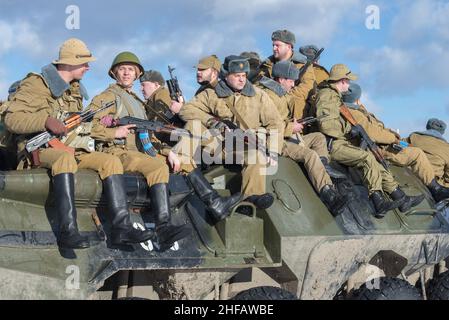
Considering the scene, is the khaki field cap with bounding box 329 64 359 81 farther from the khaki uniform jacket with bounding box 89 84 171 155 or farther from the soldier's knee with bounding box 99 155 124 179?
the soldier's knee with bounding box 99 155 124 179

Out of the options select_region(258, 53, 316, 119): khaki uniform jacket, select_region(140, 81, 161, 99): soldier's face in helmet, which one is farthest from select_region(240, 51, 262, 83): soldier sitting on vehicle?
select_region(140, 81, 161, 99): soldier's face in helmet

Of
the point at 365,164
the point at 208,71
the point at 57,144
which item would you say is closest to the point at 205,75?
the point at 208,71

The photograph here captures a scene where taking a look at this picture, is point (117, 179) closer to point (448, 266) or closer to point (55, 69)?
point (55, 69)

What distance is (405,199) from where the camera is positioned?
9.20 m

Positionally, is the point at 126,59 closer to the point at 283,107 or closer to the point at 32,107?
the point at 32,107

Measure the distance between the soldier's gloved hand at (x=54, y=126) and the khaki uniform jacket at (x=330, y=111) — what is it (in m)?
3.73

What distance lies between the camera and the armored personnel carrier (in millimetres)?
6102

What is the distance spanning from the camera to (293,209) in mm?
7766

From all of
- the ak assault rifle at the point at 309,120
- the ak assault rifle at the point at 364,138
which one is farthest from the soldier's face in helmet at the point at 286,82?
the ak assault rifle at the point at 364,138

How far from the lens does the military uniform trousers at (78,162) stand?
615 centimetres

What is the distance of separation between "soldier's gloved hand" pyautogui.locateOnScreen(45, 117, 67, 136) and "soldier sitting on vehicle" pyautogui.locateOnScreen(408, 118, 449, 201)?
19.9 ft

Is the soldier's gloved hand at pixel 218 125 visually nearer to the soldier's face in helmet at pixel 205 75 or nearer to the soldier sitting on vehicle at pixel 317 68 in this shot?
the soldier's face in helmet at pixel 205 75
